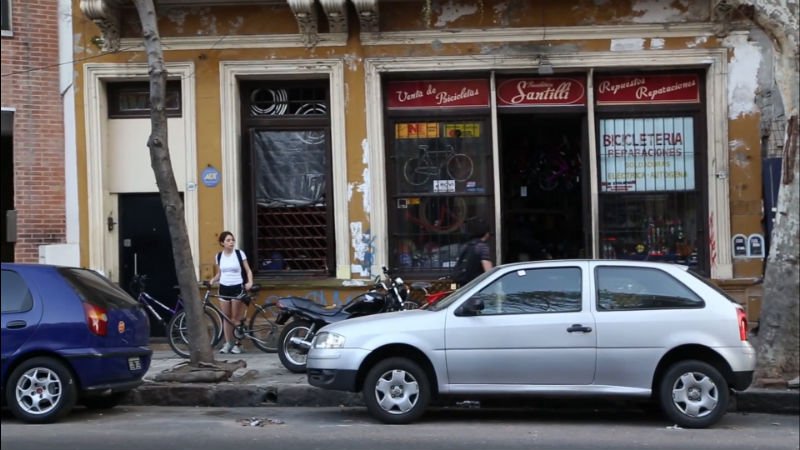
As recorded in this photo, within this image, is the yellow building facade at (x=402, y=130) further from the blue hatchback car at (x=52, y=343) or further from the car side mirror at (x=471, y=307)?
the car side mirror at (x=471, y=307)

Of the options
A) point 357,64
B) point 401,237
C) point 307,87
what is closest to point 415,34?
point 357,64

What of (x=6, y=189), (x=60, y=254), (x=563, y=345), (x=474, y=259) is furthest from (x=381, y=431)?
(x=6, y=189)

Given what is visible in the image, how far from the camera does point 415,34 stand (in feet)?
44.4

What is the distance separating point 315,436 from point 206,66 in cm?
709

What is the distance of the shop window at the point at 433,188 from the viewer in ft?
45.3

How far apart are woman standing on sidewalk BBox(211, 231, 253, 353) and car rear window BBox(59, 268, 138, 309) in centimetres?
Result: 320

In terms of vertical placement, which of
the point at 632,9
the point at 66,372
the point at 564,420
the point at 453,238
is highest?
the point at 632,9

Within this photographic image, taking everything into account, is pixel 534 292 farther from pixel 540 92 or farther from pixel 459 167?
pixel 540 92

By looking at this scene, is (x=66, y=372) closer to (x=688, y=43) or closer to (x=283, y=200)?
(x=283, y=200)

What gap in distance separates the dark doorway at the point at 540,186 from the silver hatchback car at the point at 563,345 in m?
5.87

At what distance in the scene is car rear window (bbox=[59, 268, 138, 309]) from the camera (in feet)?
29.8

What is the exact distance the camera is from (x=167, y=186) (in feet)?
35.6

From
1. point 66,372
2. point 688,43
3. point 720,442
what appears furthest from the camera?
point 688,43

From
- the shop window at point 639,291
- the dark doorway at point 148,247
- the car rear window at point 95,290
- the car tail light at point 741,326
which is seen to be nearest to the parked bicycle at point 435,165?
the dark doorway at point 148,247
